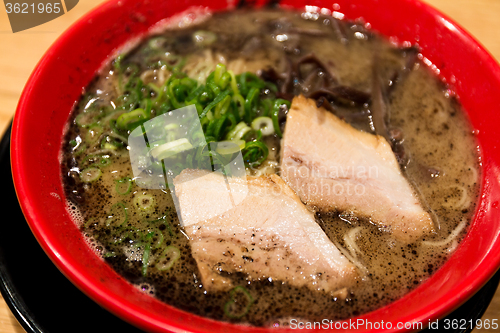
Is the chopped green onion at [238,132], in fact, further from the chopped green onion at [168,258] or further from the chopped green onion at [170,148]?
the chopped green onion at [168,258]

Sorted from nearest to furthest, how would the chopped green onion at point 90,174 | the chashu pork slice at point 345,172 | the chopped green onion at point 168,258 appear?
1. the chopped green onion at point 168,258
2. the chashu pork slice at point 345,172
3. the chopped green onion at point 90,174

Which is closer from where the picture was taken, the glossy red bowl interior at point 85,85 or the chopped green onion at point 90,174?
the glossy red bowl interior at point 85,85

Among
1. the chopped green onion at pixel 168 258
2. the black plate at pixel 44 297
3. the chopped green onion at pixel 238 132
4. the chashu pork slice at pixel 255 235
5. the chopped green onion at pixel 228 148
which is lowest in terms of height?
the black plate at pixel 44 297

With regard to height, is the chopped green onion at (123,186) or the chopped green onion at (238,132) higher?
the chopped green onion at (238,132)

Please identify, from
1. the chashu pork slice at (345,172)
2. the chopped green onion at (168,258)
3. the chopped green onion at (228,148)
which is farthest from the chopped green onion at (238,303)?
the chopped green onion at (228,148)

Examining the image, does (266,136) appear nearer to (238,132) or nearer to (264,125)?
(264,125)

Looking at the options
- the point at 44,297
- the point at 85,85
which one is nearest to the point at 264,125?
the point at 85,85

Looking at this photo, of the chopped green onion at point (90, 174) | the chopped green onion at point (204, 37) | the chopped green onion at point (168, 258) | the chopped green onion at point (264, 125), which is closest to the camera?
the chopped green onion at point (168, 258)
